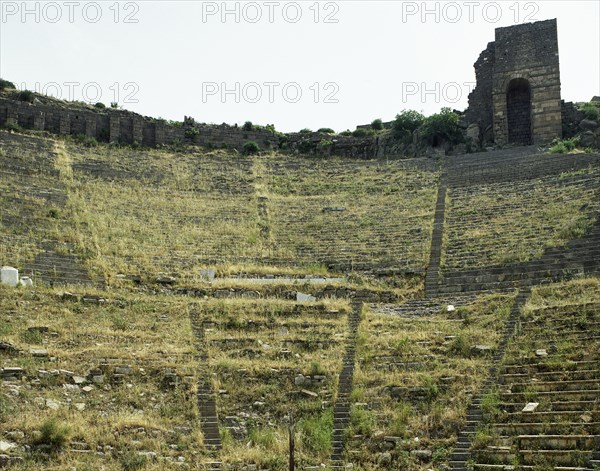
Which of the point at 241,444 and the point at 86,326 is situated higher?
the point at 86,326

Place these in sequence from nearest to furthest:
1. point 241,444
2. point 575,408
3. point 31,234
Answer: point 575,408, point 241,444, point 31,234

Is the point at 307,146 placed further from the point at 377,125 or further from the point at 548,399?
the point at 548,399

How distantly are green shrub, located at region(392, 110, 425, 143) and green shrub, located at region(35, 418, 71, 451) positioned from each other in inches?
976

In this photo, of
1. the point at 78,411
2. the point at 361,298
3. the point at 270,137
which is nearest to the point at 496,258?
the point at 361,298

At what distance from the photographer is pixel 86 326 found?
18984 millimetres

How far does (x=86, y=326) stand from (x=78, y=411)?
3.93m

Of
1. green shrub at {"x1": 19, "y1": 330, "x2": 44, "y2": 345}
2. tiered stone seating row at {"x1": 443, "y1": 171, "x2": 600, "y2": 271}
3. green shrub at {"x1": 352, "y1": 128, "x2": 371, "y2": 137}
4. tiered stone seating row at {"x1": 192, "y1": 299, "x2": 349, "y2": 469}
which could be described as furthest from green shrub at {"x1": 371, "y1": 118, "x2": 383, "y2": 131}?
green shrub at {"x1": 19, "y1": 330, "x2": 44, "y2": 345}

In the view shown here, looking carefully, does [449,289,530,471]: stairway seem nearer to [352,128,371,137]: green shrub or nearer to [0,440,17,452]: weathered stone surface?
[0,440,17,452]: weathered stone surface

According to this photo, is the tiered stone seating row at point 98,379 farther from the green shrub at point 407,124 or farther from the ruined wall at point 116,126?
the green shrub at point 407,124

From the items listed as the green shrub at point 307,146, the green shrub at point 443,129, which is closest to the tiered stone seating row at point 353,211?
the green shrub at point 307,146

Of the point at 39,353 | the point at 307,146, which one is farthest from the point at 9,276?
the point at 307,146

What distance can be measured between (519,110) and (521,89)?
3.48 feet

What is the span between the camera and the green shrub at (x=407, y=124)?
36.5 m

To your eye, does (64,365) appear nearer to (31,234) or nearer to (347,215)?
(31,234)
